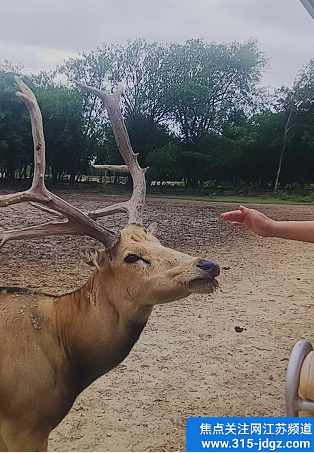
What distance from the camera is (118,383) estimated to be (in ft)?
5.41

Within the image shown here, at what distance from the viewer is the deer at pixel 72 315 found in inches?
41.4

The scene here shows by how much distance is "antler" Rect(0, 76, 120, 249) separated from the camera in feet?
3.87

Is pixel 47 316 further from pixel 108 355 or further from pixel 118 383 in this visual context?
pixel 118 383

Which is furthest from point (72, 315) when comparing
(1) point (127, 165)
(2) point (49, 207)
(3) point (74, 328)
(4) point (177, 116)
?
(4) point (177, 116)

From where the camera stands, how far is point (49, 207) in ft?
4.00

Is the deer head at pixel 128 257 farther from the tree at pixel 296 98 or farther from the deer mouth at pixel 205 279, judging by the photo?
the tree at pixel 296 98

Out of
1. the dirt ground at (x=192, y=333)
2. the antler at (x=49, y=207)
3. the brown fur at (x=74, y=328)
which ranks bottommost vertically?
the dirt ground at (x=192, y=333)

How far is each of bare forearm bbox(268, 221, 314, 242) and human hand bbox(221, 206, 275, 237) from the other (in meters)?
0.01

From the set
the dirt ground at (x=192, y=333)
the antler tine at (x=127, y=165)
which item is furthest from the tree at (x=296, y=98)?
the antler tine at (x=127, y=165)

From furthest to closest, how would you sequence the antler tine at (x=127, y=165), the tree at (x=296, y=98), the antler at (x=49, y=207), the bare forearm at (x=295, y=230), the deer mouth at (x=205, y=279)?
the tree at (x=296, y=98) < the antler tine at (x=127, y=165) < the antler at (x=49, y=207) < the deer mouth at (x=205, y=279) < the bare forearm at (x=295, y=230)

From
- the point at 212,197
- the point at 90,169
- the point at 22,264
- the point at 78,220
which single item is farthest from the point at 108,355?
the point at 22,264

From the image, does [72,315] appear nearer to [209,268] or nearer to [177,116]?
[209,268]

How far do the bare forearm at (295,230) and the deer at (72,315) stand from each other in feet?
0.57

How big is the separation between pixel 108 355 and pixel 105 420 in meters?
0.38
